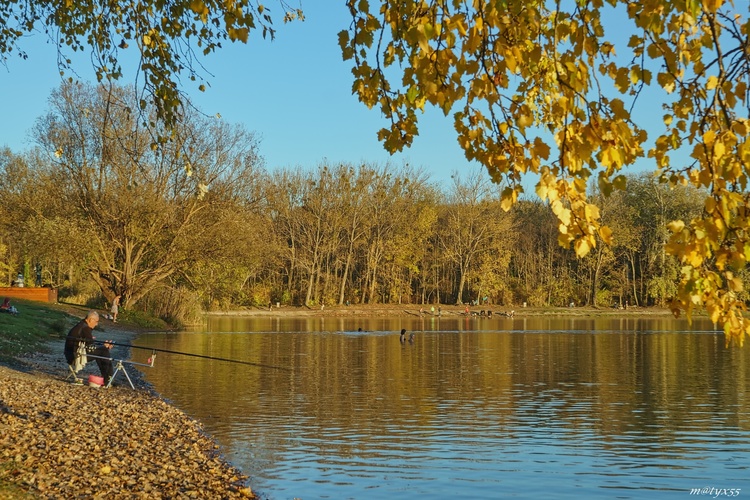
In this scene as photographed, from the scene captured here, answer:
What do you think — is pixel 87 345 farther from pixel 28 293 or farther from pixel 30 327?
pixel 28 293

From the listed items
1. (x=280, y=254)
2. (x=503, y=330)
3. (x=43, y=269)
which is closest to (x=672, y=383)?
(x=503, y=330)

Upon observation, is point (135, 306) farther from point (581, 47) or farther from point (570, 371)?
point (581, 47)

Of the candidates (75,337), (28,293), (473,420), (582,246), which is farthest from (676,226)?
(28,293)

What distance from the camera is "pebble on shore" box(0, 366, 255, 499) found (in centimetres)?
966

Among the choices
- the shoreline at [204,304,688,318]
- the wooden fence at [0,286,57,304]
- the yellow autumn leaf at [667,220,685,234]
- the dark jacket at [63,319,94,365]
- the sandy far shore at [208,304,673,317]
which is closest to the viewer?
the yellow autumn leaf at [667,220,685,234]

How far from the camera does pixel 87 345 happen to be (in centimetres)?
1978

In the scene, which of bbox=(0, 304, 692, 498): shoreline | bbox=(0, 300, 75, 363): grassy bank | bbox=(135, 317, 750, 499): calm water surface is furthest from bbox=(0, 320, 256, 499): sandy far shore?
bbox=(0, 300, 75, 363): grassy bank

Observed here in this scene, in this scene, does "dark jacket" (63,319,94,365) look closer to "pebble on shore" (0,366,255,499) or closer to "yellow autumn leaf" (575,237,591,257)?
"pebble on shore" (0,366,255,499)

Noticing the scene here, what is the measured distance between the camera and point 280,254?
264 feet

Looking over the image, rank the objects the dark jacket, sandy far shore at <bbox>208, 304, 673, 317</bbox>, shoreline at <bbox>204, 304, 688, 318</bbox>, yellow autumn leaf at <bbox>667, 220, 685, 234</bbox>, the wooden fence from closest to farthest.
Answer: yellow autumn leaf at <bbox>667, 220, 685, 234</bbox>, the dark jacket, the wooden fence, shoreline at <bbox>204, 304, 688, 318</bbox>, sandy far shore at <bbox>208, 304, 673, 317</bbox>

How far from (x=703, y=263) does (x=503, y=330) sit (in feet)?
166

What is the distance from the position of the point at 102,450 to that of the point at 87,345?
28.1 feet

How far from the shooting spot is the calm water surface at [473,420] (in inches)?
498

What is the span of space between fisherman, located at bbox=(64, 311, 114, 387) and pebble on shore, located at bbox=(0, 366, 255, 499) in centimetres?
181
